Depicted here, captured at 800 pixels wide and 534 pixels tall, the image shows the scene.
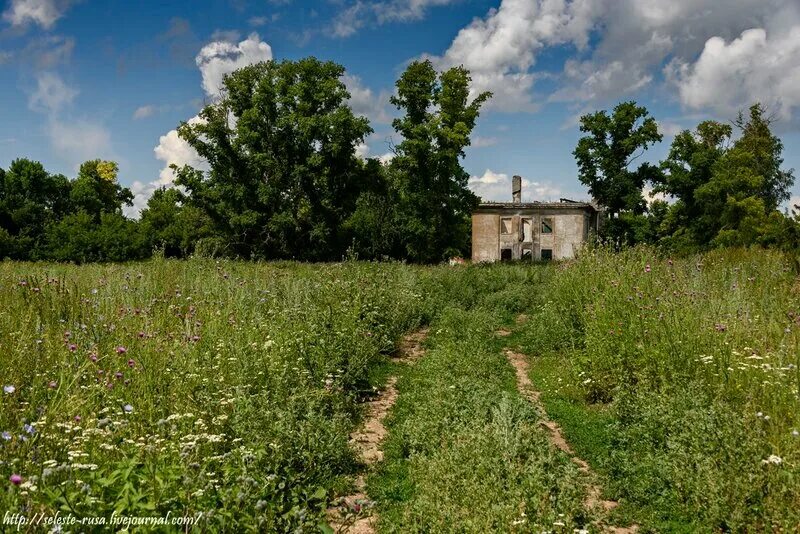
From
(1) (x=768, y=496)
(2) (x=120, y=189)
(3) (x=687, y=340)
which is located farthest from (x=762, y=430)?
(2) (x=120, y=189)

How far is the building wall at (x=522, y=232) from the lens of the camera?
51.5 metres

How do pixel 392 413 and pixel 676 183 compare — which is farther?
pixel 676 183

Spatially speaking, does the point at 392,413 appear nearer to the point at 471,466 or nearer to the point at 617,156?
the point at 471,466

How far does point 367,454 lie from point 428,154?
2931cm

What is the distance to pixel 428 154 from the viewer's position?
1336 inches

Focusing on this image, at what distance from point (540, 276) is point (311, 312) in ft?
39.0

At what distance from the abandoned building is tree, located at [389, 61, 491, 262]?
628 inches

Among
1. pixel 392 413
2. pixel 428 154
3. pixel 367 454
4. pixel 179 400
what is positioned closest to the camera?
pixel 179 400

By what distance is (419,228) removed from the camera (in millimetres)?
34719

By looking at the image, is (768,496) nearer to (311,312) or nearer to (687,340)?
(687,340)

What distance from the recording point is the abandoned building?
51.4 m

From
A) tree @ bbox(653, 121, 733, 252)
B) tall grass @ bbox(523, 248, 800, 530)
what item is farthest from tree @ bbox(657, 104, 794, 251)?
tall grass @ bbox(523, 248, 800, 530)

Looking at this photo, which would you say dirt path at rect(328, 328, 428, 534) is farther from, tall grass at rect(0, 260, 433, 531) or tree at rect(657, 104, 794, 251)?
tree at rect(657, 104, 794, 251)

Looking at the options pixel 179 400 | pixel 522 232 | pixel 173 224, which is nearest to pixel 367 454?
pixel 179 400
